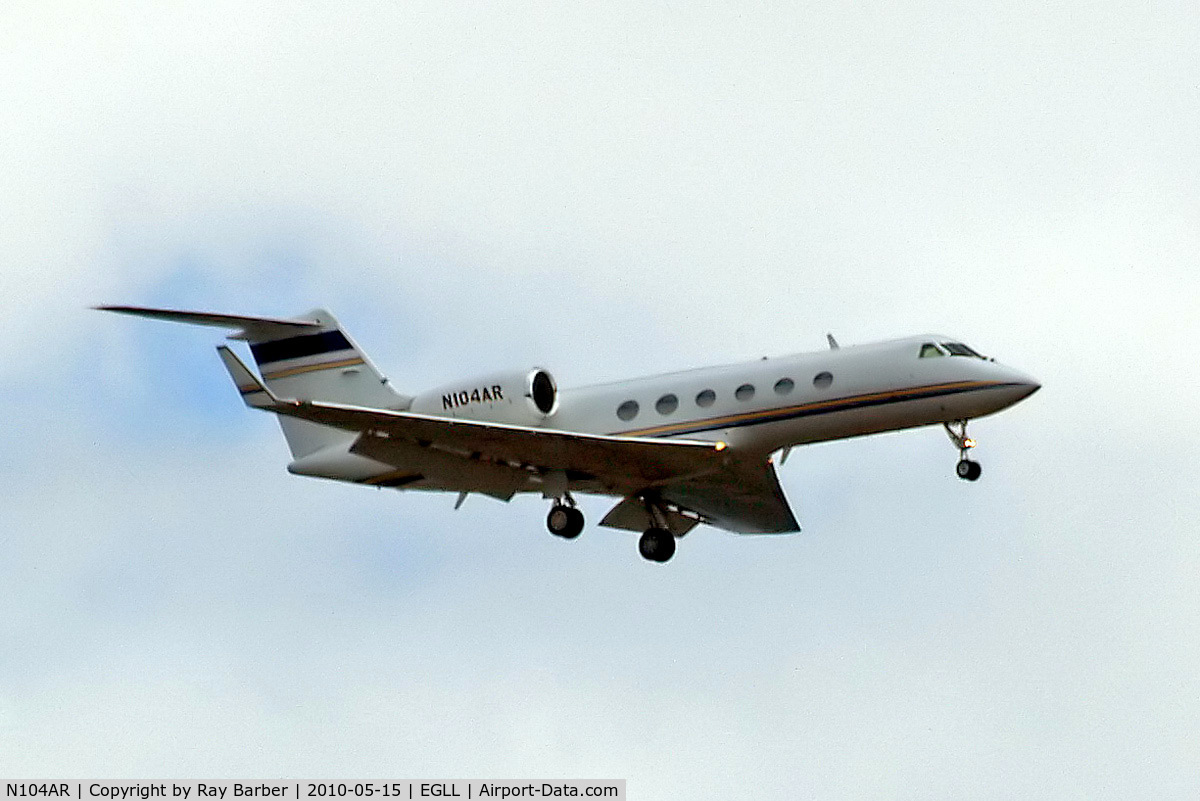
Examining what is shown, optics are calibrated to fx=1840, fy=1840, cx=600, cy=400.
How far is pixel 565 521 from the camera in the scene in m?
25.3

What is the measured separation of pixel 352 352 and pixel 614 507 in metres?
4.64

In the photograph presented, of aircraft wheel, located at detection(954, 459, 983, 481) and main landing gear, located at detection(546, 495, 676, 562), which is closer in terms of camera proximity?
aircraft wheel, located at detection(954, 459, 983, 481)

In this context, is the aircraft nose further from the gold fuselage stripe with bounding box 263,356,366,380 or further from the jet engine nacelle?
the gold fuselage stripe with bounding box 263,356,366,380

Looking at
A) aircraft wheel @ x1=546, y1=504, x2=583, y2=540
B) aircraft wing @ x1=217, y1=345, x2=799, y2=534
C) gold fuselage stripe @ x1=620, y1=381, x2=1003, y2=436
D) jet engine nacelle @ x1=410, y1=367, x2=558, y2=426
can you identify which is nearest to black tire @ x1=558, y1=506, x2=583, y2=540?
aircraft wheel @ x1=546, y1=504, x2=583, y2=540

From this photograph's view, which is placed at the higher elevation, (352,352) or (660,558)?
(352,352)

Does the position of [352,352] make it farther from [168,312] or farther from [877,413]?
[877,413]

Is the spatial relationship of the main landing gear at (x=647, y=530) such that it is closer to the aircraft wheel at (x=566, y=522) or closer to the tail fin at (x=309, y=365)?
the aircraft wheel at (x=566, y=522)

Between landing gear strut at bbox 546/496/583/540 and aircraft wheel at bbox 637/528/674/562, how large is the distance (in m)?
1.47

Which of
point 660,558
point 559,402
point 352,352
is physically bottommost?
point 660,558

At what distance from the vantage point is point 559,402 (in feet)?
84.4

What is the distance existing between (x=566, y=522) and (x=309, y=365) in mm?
5222

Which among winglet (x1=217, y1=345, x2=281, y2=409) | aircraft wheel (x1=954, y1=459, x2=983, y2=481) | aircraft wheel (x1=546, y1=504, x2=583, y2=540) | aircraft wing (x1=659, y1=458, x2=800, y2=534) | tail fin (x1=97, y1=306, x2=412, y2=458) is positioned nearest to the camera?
winglet (x1=217, y1=345, x2=281, y2=409)

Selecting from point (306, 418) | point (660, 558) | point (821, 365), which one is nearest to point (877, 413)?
point (821, 365)

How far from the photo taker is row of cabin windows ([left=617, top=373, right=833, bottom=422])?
77.8 ft
